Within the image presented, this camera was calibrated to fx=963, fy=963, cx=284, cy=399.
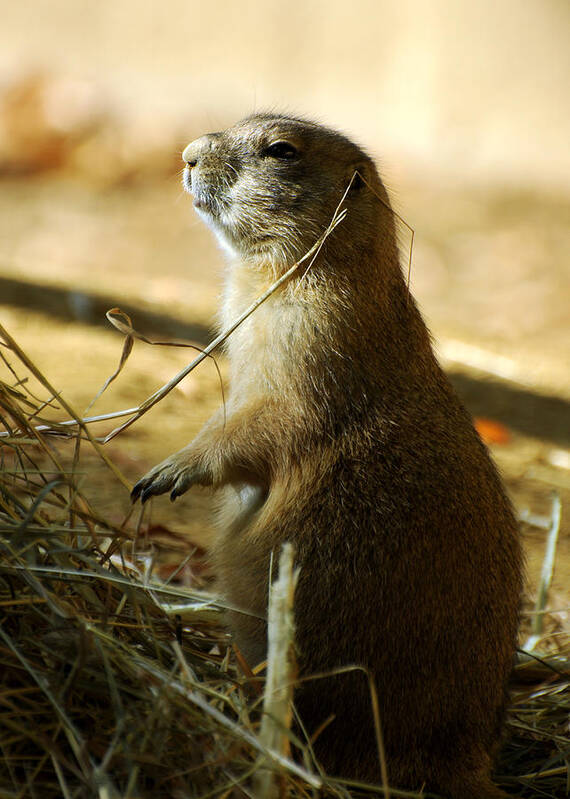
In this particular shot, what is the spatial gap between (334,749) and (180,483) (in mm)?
1008

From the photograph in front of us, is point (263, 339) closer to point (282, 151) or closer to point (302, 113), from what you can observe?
point (282, 151)

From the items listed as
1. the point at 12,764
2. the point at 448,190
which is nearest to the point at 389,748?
the point at 12,764

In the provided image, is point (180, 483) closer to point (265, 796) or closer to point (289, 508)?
point (289, 508)

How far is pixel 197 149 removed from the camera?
3768 millimetres

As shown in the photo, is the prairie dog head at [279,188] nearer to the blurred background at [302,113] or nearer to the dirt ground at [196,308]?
the dirt ground at [196,308]

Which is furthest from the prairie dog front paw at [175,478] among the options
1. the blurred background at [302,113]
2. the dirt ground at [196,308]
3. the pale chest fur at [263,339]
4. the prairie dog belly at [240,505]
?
the blurred background at [302,113]

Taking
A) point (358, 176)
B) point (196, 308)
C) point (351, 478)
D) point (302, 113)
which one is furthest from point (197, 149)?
point (302, 113)

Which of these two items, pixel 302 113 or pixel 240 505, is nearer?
pixel 240 505

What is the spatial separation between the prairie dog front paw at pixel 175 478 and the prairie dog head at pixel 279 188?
83 cm

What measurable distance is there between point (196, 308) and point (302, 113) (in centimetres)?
387

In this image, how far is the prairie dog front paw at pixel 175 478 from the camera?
10.8 feet

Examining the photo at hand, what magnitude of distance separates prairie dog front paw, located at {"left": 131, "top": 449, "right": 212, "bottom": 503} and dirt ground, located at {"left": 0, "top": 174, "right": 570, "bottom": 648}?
1.73 feet

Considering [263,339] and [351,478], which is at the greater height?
[263,339]

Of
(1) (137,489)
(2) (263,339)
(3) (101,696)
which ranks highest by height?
(2) (263,339)
